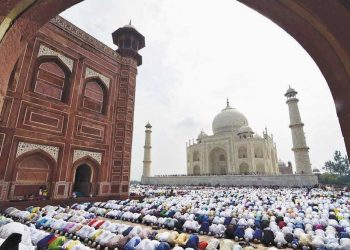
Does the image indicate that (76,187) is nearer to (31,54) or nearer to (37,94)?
(37,94)

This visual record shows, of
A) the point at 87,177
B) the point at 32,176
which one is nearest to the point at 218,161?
the point at 87,177

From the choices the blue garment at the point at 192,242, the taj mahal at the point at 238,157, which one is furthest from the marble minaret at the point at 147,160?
the blue garment at the point at 192,242

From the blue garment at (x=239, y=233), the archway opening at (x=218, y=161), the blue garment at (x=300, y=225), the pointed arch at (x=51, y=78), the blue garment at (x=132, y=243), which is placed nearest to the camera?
the blue garment at (x=132, y=243)

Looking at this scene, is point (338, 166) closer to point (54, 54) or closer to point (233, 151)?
point (233, 151)

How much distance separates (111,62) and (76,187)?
8.57 metres

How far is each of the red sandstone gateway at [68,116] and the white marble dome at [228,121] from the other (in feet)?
94.3

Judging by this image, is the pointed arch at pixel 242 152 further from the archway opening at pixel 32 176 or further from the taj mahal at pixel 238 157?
the archway opening at pixel 32 176

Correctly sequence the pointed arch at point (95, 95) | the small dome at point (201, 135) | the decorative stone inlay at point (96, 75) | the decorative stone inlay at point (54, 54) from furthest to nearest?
the small dome at point (201, 135)
the decorative stone inlay at point (96, 75)
the pointed arch at point (95, 95)
the decorative stone inlay at point (54, 54)

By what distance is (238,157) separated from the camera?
1342 inches

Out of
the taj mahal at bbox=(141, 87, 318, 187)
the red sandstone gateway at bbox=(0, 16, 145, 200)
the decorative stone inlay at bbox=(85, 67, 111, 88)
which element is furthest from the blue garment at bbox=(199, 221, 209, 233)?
the taj mahal at bbox=(141, 87, 318, 187)

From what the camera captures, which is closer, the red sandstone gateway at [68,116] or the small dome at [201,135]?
the red sandstone gateway at [68,116]

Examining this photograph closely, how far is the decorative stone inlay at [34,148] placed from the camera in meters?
9.32

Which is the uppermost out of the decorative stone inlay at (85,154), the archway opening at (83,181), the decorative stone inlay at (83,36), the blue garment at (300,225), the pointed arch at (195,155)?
the decorative stone inlay at (83,36)

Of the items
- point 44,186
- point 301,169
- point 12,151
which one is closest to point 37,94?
point 12,151
